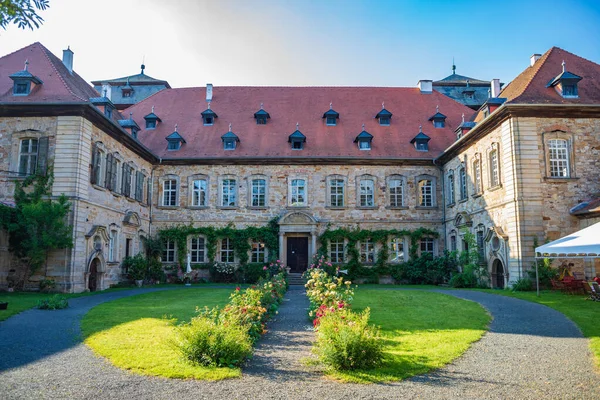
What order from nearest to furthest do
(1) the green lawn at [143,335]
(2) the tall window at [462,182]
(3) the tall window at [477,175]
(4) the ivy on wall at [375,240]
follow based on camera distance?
(1) the green lawn at [143,335] < (3) the tall window at [477,175] < (2) the tall window at [462,182] < (4) the ivy on wall at [375,240]

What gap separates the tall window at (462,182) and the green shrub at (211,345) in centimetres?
1902

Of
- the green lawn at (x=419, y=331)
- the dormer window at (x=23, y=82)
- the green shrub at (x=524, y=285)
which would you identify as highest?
the dormer window at (x=23, y=82)

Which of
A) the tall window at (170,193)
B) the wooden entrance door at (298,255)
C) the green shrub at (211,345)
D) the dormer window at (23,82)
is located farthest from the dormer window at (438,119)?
the green shrub at (211,345)

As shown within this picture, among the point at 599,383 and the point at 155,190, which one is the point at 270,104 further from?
the point at 599,383

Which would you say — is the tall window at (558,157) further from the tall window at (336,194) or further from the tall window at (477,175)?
the tall window at (336,194)

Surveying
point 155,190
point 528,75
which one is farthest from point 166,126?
point 528,75

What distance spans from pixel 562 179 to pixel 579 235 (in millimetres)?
5219

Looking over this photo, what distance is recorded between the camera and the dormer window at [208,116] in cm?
2880

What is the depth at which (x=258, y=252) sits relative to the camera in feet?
87.2

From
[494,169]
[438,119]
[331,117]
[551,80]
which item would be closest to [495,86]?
[438,119]

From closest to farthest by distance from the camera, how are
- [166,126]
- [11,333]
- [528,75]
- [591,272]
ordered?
[11,333]
[591,272]
[528,75]
[166,126]

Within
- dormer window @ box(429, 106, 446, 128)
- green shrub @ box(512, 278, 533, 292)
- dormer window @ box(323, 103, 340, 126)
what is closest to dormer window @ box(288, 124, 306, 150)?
dormer window @ box(323, 103, 340, 126)

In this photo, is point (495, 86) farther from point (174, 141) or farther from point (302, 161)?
point (174, 141)

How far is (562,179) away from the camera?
18219 millimetres
